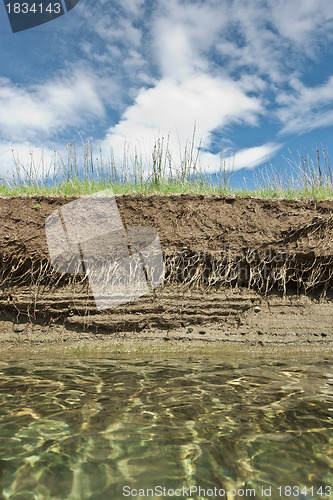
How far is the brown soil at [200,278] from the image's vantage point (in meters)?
5.07

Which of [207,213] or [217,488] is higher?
[207,213]

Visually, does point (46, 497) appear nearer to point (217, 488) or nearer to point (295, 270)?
point (217, 488)

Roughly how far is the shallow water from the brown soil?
1.73m

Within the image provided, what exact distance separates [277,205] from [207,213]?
3.82 feet

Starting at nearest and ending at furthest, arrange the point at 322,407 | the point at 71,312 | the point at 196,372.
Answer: the point at 322,407 < the point at 196,372 < the point at 71,312

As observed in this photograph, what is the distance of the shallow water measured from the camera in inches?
59.4

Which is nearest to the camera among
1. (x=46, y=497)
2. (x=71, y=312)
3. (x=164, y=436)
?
(x=46, y=497)

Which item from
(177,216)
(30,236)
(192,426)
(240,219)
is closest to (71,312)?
(30,236)

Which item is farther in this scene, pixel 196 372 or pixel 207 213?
pixel 207 213

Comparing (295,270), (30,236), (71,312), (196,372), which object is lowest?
(196,372)

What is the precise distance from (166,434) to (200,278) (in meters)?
3.45

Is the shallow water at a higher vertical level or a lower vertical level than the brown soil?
lower

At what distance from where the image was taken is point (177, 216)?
547 cm

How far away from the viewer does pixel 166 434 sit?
6.32 ft
